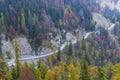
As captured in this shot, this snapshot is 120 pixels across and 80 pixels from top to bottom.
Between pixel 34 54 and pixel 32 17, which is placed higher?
pixel 32 17

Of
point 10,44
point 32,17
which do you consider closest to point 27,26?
point 32,17

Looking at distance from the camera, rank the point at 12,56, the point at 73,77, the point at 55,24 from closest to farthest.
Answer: the point at 73,77
the point at 12,56
the point at 55,24

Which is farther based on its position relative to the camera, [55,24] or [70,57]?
[55,24]

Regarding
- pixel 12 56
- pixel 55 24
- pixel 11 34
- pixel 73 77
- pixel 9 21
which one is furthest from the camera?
pixel 55 24

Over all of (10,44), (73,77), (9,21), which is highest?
(9,21)

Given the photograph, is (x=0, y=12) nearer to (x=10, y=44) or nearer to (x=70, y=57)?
(x=10, y=44)

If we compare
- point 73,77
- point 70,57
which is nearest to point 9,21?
point 70,57
